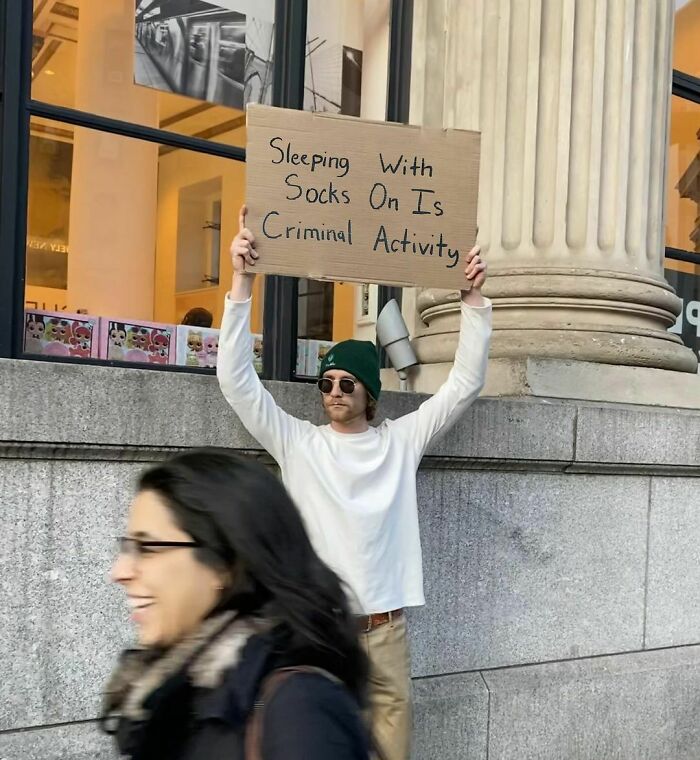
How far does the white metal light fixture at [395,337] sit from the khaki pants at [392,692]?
205 centimetres

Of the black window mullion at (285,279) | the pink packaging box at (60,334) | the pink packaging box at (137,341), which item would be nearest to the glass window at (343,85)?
the black window mullion at (285,279)

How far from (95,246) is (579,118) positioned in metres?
2.87

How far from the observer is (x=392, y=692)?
3.53 metres

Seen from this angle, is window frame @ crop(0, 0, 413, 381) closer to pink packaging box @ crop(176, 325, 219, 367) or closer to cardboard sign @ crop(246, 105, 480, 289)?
pink packaging box @ crop(176, 325, 219, 367)

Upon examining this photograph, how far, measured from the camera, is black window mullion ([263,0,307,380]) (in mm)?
5371

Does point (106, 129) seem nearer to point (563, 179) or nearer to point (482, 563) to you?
point (563, 179)

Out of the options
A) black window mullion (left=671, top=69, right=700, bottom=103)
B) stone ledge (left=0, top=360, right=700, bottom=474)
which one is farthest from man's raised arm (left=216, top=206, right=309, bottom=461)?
black window mullion (left=671, top=69, right=700, bottom=103)

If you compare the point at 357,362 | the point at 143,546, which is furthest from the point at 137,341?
the point at 143,546

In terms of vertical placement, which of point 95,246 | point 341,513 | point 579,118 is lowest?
point 341,513

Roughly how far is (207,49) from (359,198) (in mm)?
2374

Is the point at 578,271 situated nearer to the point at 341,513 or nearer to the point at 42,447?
the point at 341,513

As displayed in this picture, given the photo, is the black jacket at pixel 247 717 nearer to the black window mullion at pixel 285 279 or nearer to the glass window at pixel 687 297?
the black window mullion at pixel 285 279

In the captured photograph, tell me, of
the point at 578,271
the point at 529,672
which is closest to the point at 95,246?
the point at 578,271

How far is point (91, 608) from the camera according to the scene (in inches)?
145
